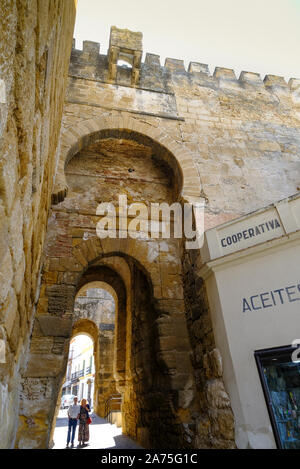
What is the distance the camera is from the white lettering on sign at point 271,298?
292 centimetres

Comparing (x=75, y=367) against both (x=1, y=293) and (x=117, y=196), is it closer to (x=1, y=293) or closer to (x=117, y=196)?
(x=117, y=196)

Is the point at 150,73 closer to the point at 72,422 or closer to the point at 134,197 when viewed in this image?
the point at 134,197

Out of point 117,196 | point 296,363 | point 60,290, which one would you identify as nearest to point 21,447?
point 60,290

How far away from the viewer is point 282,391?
2721 mm

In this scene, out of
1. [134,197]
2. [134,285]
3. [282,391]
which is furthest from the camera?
[134,285]

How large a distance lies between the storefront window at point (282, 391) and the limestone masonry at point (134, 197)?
555 millimetres

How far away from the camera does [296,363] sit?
8.80 ft

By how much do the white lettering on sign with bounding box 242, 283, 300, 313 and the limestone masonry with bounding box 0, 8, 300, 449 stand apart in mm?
726

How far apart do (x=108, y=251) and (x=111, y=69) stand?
4272 mm

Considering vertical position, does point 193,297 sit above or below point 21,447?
above

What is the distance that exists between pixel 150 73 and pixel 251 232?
5275 mm

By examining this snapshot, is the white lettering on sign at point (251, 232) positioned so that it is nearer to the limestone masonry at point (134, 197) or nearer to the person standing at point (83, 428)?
the limestone masonry at point (134, 197)

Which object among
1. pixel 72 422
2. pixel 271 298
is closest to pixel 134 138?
pixel 271 298

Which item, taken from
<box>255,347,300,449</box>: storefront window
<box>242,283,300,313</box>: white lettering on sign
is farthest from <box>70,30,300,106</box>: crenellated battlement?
<box>255,347,300,449</box>: storefront window
